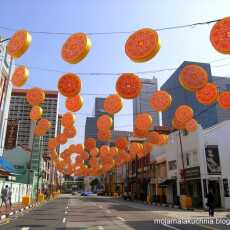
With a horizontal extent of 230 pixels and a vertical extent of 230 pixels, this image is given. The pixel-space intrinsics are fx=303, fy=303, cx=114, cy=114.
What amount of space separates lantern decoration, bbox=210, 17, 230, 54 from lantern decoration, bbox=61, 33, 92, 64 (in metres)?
4.21

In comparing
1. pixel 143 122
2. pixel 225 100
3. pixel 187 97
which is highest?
pixel 187 97

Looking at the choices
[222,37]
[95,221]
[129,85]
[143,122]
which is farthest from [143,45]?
[95,221]

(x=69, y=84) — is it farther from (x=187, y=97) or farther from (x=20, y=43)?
(x=187, y=97)

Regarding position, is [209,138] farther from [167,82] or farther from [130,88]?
[130,88]

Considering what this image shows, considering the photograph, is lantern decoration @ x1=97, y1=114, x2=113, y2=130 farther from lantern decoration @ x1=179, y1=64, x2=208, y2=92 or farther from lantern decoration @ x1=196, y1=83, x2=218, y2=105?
lantern decoration @ x1=179, y1=64, x2=208, y2=92

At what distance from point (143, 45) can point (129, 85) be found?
3.11 metres

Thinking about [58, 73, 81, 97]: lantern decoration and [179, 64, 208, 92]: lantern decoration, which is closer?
[179, 64, 208, 92]: lantern decoration

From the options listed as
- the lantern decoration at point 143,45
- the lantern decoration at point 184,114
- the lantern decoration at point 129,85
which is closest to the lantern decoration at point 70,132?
the lantern decoration at point 184,114

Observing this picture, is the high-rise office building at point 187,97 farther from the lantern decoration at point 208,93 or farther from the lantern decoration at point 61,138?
the lantern decoration at point 61,138

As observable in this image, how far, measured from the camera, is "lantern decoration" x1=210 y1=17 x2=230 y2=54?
32.7 ft

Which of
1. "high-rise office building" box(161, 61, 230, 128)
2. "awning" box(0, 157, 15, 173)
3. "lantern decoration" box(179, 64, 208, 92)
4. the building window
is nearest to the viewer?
"lantern decoration" box(179, 64, 208, 92)

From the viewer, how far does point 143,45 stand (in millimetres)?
10211

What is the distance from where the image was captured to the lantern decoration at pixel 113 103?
15607 mm

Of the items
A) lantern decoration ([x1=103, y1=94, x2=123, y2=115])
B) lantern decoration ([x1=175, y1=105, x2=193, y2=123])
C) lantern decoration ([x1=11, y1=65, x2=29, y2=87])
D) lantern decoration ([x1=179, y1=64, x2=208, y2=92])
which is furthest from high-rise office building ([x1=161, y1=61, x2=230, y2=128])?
lantern decoration ([x1=11, y1=65, x2=29, y2=87])
